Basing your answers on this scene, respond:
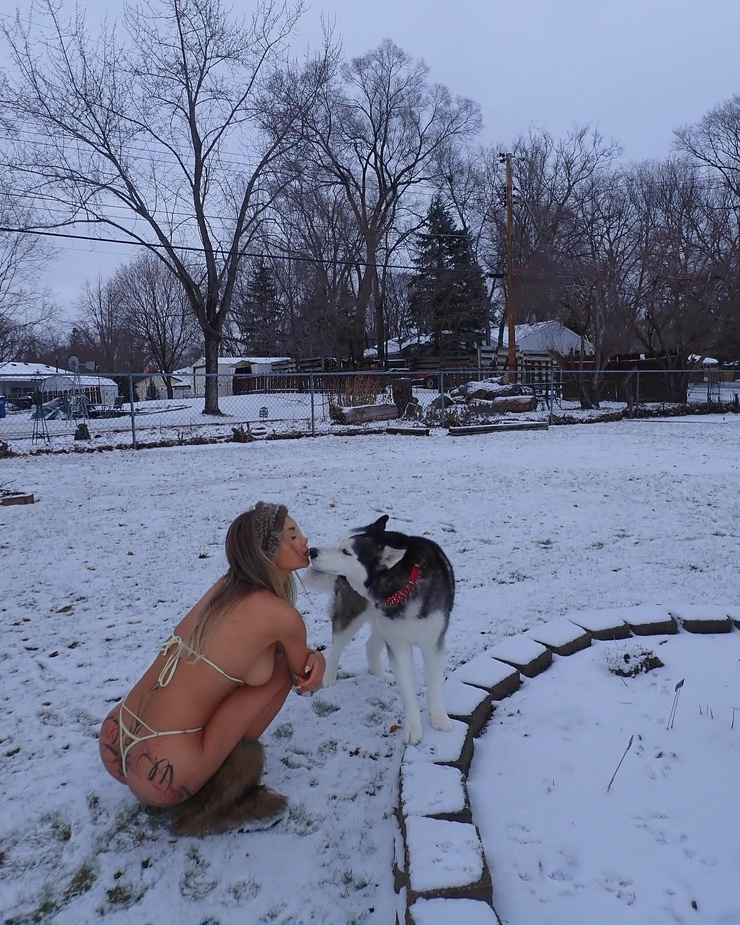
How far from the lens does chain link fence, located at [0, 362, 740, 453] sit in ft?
50.0

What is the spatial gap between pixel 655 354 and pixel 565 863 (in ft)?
93.8

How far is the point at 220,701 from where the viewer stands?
2.24m

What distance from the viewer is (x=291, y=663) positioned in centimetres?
231

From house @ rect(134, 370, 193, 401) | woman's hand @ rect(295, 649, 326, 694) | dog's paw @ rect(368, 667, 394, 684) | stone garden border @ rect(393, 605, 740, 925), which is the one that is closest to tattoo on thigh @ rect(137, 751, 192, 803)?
woman's hand @ rect(295, 649, 326, 694)

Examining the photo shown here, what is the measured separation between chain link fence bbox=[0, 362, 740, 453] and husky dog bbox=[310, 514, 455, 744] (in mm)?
11410

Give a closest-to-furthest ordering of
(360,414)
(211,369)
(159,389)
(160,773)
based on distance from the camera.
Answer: (160,773) < (360,414) < (211,369) < (159,389)

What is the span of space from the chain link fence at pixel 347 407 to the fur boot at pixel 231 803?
→ 460 inches

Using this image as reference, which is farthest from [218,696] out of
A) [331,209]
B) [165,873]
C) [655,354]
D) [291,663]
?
[331,209]

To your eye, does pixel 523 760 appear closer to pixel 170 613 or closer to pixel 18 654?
pixel 170 613

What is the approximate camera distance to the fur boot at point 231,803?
2.16 metres

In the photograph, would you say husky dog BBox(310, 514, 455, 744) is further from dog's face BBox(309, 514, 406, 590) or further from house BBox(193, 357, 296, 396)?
house BBox(193, 357, 296, 396)

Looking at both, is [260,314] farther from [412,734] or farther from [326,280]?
[412,734]

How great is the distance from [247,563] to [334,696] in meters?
1.19

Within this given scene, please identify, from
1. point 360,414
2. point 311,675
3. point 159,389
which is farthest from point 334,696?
point 159,389
